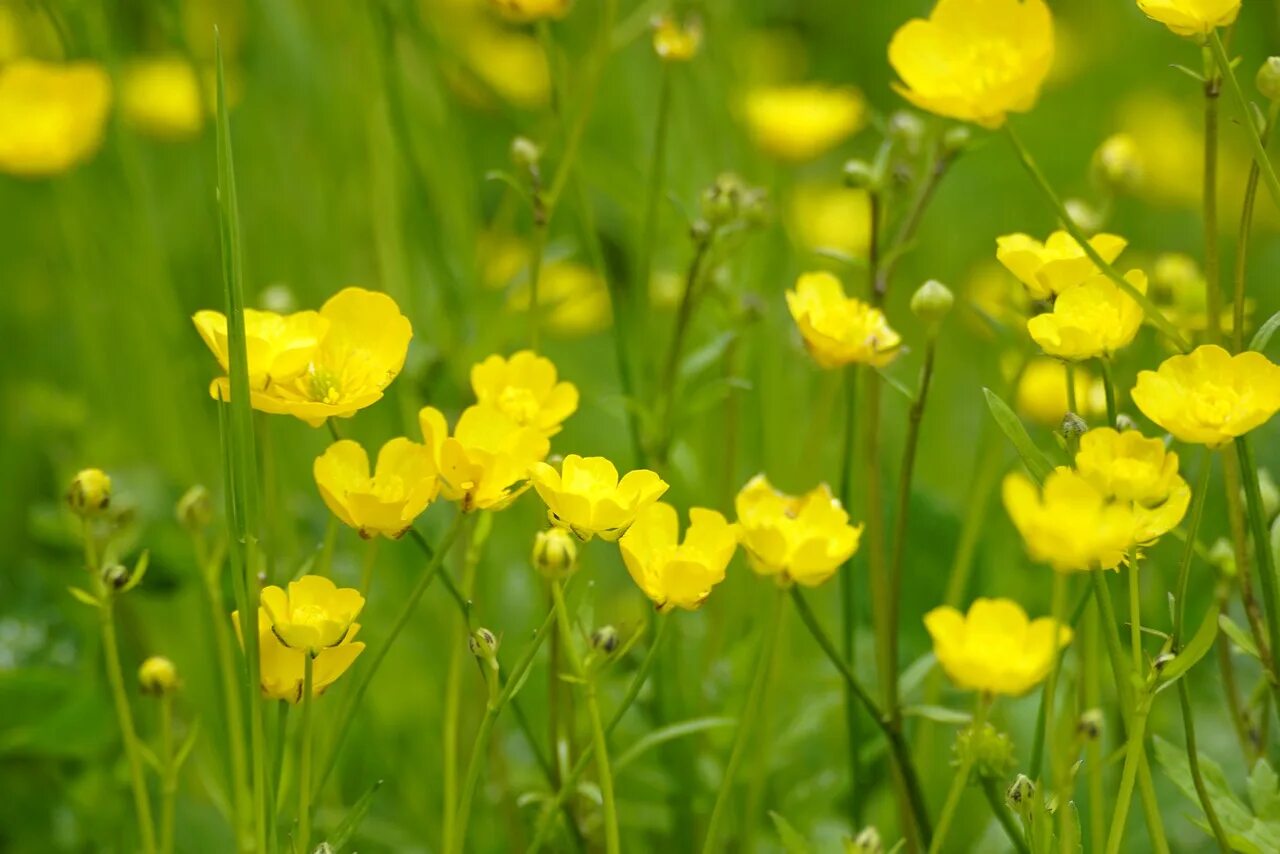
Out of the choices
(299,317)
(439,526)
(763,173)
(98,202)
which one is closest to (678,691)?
(439,526)

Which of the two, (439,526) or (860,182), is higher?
(860,182)

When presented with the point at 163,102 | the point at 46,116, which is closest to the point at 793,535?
the point at 46,116

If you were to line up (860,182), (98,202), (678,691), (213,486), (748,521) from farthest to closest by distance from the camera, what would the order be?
(98,202) < (213,486) < (678,691) < (860,182) < (748,521)

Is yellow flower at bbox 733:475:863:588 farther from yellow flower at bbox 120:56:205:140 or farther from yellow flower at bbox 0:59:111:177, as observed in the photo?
yellow flower at bbox 120:56:205:140

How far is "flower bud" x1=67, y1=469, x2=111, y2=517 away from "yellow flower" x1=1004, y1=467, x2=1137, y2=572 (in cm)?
41

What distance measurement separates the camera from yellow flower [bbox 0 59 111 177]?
1181mm

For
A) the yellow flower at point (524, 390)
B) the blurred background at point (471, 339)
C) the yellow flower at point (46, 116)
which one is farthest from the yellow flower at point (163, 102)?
the yellow flower at point (524, 390)

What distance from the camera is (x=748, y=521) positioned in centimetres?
61

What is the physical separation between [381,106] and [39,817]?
0.72 meters

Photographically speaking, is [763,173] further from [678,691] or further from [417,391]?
[678,691]

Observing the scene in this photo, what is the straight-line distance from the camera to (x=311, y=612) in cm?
58

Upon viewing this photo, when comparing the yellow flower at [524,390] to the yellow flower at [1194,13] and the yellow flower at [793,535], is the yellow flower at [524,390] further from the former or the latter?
the yellow flower at [1194,13]

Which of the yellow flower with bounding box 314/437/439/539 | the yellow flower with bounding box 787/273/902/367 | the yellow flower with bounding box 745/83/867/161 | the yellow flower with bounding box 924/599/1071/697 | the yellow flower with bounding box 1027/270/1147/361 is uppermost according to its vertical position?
the yellow flower with bounding box 1027/270/1147/361

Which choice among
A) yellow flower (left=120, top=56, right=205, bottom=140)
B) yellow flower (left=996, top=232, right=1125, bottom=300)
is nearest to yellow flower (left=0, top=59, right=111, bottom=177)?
yellow flower (left=120, top=56, right=205, bottom=140)
